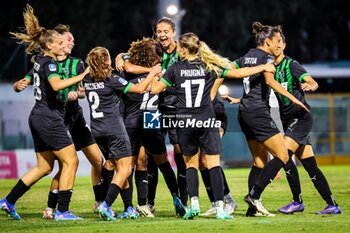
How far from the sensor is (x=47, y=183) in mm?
23328

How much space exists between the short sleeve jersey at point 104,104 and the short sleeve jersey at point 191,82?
26.6 inches

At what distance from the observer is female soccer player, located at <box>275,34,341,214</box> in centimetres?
1459

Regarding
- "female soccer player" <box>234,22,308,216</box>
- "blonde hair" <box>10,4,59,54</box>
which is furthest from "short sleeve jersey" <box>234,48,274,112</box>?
"blonde hair" <box>10,4,59,54</box>

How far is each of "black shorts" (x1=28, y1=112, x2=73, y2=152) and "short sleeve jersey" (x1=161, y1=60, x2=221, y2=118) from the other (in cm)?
140

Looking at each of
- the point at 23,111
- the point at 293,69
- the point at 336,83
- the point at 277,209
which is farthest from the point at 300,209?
the point at 336,83

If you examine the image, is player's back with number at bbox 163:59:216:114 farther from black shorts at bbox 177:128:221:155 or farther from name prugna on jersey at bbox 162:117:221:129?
Answer: black shorts at bbox 177:128:221:155

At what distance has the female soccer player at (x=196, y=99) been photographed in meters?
13.7

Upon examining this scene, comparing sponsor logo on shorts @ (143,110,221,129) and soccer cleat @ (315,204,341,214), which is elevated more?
sponsor logo on shorts @ (143,110,221,129)

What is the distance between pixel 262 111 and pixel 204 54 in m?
1.06

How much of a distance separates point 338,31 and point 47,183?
36.6 metres

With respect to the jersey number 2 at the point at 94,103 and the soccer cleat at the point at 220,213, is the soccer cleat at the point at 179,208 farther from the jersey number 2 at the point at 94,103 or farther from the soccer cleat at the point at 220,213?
the jersey number 2 at the point at 94,103

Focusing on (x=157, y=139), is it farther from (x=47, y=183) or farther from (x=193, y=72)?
(x=47, y=183)

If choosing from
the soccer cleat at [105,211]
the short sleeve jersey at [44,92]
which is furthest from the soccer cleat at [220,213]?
the short sleeve jersey at [44,92]

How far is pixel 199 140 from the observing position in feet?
45.3
